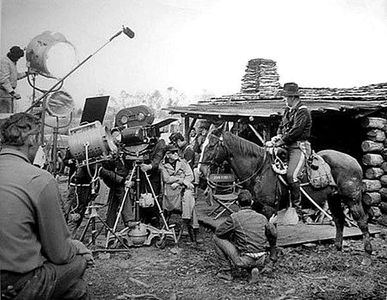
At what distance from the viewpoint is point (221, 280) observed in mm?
3123

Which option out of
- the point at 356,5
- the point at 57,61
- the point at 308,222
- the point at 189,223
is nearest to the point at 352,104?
the point at 308,222

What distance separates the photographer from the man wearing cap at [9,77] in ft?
7.48

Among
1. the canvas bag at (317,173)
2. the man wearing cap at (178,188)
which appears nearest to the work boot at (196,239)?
the man wearing cap at (178,188)

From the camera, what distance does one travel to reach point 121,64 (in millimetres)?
2666

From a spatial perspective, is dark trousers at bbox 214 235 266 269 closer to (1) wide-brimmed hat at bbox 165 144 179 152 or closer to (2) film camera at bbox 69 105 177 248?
(2) film camera at bbox 69 105 177 248

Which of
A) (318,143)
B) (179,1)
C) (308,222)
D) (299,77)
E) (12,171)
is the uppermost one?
(179,1)

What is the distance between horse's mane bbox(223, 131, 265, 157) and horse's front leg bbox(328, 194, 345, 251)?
0.89m

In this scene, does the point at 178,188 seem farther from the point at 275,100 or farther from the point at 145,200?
the point at 275,100

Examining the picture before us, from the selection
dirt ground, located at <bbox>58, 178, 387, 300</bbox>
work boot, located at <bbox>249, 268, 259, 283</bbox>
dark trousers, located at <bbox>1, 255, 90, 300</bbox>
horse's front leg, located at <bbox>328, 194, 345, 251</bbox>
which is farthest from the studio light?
horse's front leg, located at <bbox>328, 194, 345, 251</bbox>

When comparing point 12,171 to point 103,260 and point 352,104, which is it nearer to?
point 103,260

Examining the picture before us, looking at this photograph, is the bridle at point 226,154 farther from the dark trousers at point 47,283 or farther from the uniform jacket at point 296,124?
the dark trousers at point 47,283

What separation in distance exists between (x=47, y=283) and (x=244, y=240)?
1.66 meters

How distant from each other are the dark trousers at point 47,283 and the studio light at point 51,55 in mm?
1093

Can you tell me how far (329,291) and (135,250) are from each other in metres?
1.64
